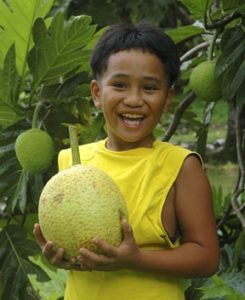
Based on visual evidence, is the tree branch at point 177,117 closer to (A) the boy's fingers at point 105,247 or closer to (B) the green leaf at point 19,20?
(B) the green leaf at point 19,20

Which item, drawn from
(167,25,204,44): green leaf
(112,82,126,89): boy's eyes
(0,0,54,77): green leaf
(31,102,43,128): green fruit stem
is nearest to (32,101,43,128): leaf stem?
(31,102,43,128): green fruit stem

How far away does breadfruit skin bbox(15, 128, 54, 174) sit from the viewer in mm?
1816

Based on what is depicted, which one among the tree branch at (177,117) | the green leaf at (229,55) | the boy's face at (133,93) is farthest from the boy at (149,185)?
the tree branch at (177,117)

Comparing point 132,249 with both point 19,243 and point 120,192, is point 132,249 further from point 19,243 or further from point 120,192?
point 19,243

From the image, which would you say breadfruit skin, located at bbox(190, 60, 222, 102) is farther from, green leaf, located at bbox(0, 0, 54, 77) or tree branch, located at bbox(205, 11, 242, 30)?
green leaf, located at bbox(0, 0, 54, 77)

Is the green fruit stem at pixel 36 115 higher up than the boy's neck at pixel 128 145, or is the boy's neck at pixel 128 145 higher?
the boy's neck at pixel 128 145

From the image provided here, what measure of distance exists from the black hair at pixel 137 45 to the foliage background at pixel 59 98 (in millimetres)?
329

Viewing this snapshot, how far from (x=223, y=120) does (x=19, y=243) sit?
28.6 feet

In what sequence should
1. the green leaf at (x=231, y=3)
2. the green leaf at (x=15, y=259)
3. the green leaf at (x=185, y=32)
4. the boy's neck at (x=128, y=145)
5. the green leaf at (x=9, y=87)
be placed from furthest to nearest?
the green leaf at (x=15, y=259) < the green leaf at (x=185, y=32) < the green leaf at (x=9, y=87) < the green leaf at (x=231, y=3) < the boy's neck at (x=128, y=145)

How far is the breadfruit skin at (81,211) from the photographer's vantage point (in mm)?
1278

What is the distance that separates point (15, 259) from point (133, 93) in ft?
3.25

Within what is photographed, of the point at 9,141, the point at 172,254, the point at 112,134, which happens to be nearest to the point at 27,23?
the point at 9,141

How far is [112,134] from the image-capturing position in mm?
1523

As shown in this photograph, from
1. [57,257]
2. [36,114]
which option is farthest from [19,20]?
[57,257]
